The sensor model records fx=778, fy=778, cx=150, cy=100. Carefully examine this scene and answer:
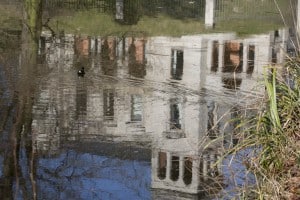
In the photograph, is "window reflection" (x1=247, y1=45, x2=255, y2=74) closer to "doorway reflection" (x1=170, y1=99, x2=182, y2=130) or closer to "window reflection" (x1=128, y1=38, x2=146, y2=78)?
"window reflection" (x1=128, y1=38, x2=146, y2=78)

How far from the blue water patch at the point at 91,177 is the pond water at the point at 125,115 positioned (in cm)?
1

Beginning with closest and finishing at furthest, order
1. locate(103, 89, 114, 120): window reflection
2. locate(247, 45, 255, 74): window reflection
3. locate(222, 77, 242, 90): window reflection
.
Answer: locate(103, 89, 114, 120): window reflection, locate(222, 77, 242, 90): window reflection, locate(247, 45, 255, 74): window reflection

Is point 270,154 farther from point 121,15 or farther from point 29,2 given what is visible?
point 121,15

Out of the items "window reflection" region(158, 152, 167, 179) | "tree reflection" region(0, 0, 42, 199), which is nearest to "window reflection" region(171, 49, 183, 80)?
"tree reflection" region(0, 0, 42, 199)

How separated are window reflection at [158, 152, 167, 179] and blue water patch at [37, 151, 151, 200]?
0.15 m

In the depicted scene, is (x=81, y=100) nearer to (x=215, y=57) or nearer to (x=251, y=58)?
(x=215, y=57)

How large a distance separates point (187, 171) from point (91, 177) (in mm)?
1242

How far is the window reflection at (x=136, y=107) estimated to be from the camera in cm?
1303

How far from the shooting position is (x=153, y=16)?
28.1m

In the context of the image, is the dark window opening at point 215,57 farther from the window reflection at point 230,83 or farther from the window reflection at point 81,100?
the window reflection at point 81,100

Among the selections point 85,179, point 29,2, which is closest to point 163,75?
point 29,2

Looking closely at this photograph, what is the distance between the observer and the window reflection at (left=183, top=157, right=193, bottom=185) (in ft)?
31.7

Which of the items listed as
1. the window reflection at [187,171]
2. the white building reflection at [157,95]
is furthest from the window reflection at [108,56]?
the window reflection at [187,171]

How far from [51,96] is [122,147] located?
3303 mm
